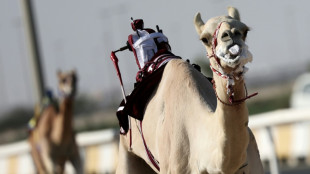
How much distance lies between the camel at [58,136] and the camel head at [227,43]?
1098 cm

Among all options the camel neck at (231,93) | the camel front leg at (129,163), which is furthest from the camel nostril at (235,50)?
the camel front leg at (129,163)

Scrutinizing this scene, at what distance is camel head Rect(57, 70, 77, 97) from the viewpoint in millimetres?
19312

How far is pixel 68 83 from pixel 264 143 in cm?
391

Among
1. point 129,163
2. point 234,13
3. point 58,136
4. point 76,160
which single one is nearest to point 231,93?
point 234,13

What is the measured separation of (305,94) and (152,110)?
982 inches

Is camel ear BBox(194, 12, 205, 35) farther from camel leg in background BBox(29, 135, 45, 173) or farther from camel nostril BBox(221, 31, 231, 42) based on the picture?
camel leg in background BBox(29, 135, 45, 173)

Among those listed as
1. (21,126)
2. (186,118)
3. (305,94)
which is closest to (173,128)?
(186,118)

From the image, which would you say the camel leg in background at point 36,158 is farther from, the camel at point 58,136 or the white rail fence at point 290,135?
the white rail fence at point 290,135

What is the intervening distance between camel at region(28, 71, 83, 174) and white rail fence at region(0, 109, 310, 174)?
44 cm

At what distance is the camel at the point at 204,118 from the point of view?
7.48 meters

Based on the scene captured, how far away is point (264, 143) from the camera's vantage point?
18328 millimetres

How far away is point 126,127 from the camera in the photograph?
10359 mm

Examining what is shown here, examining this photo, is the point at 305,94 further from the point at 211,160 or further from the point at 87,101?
the point at 87,101

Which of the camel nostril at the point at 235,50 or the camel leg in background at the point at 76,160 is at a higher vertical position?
the camel nostril at the point at 235,50
